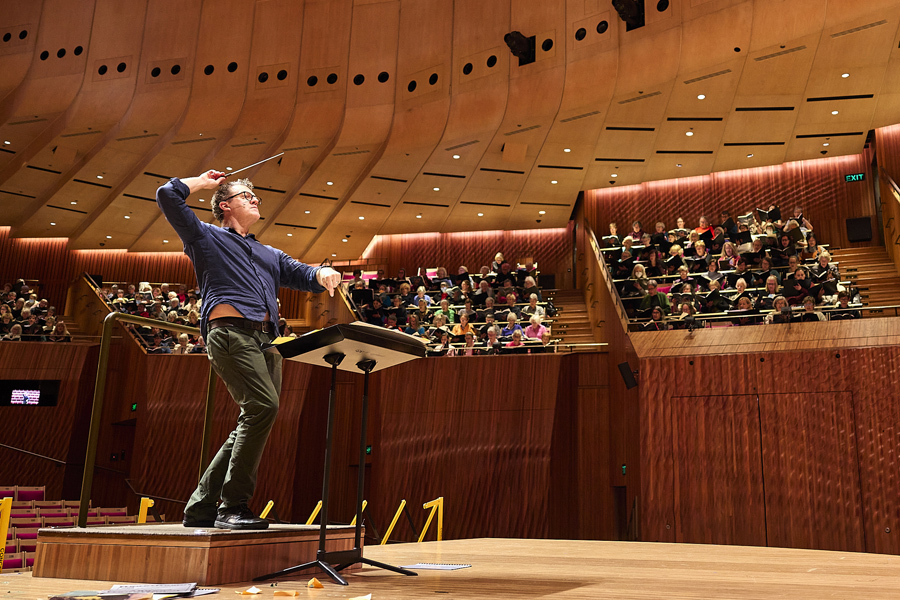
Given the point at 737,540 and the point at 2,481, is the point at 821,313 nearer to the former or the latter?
the point at 737,540

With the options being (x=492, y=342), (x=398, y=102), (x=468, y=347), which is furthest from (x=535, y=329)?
(x=398, y=102)

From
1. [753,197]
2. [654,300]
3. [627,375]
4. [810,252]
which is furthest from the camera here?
[753,197]

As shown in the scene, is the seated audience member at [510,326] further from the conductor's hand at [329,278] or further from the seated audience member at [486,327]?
the conductor's hand at [329,278]

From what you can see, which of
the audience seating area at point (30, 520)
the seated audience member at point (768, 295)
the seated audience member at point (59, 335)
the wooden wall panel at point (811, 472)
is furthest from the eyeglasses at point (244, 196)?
the seated audience member at point (59, 335)

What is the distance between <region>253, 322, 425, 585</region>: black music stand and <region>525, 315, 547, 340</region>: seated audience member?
20.7 ft

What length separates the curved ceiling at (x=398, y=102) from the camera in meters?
9.15

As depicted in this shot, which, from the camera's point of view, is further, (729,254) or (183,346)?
(183,346)

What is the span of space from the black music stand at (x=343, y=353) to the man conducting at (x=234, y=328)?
0.35ft

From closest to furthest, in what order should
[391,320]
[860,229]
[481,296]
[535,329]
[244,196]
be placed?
1. [244,196]
2. [535,329]
3. [391,320]
4. [481,296]
5. [860,229]

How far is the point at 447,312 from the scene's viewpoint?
9500mm

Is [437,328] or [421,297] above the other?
[421,297]

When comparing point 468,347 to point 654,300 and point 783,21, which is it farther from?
point 783,21

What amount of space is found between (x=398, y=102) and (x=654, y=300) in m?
4.76

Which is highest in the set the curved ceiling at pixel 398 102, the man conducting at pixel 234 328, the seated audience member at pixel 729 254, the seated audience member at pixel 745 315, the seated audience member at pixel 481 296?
the curved ceiling at pixel 398 102
